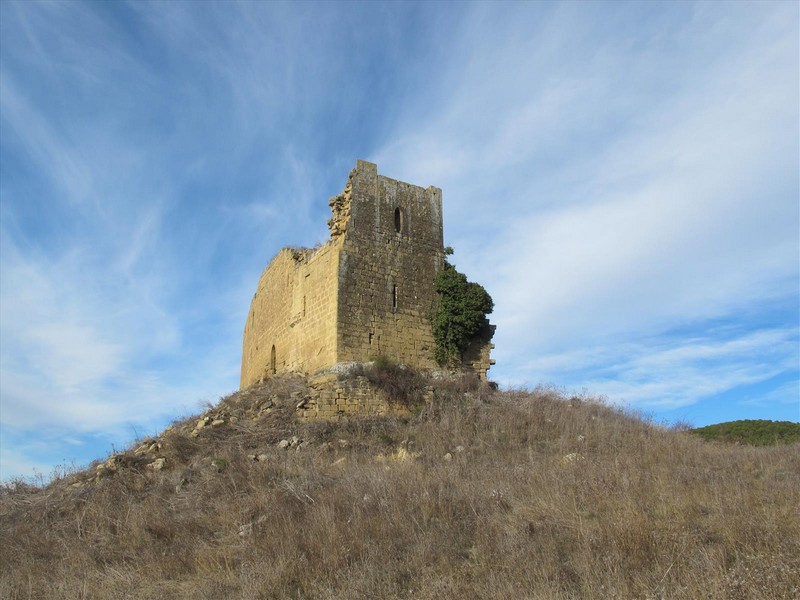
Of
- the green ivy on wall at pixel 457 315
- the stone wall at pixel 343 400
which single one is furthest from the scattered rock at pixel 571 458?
the green ivy on wall at pixel 457 315

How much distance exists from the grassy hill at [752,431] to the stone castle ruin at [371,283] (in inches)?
248

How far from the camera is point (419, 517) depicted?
24.0ft

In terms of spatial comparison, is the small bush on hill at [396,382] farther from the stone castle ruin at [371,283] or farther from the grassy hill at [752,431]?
the grassy hill at [752,431]

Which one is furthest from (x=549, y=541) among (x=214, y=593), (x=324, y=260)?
(x=324, y=260)

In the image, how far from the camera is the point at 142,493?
34.3 ft

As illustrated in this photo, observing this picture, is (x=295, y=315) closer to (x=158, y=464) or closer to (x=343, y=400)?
(x=343, y=400)

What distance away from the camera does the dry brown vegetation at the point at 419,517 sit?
5.57m

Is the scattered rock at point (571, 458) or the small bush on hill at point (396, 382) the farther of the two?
the small bush on hill at point (396, 382)

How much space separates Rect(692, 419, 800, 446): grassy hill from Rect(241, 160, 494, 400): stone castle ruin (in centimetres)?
629

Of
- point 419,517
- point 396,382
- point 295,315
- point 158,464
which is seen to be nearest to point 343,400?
point 396,382

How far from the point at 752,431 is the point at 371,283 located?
1097 cm

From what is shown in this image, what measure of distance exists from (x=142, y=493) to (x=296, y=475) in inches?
114

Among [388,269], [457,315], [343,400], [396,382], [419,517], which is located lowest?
[419,517]

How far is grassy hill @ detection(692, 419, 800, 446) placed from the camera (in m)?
14.8
